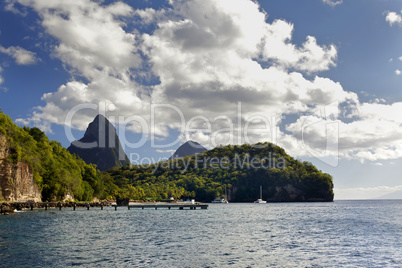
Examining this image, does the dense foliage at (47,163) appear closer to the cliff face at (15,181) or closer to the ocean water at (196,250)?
the cliff face at (15,181)

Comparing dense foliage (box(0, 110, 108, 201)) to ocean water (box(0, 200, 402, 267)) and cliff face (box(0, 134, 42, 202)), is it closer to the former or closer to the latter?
cliff face (box(0, 134, 42, 202))

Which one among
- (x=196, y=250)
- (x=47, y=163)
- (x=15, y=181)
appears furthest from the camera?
(x=47, y=163)

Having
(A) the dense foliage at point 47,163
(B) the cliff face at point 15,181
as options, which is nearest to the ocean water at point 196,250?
(B) the cliff face at point 15,181

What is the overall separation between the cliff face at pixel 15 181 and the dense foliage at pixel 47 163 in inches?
93.2

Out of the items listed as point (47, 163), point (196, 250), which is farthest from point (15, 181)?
point (196, 250)

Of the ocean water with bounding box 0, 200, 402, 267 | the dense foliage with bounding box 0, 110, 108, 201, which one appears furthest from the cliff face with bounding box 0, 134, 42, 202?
the ocean water with bounding box 0, 200, 402, 267

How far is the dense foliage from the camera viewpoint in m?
102

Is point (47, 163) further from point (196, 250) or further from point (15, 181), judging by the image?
point (196, 250)

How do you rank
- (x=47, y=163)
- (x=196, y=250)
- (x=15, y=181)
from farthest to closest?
(x=47, y=163)
(x=15, y=181)
(x=196, y=250)

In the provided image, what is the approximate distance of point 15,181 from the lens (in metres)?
97.2

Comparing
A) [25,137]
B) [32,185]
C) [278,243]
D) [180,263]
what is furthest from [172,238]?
[25,137]

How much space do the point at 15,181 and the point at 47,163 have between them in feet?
89.4

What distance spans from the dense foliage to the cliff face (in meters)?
2.37

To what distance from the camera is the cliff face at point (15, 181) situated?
8994 centimetres
